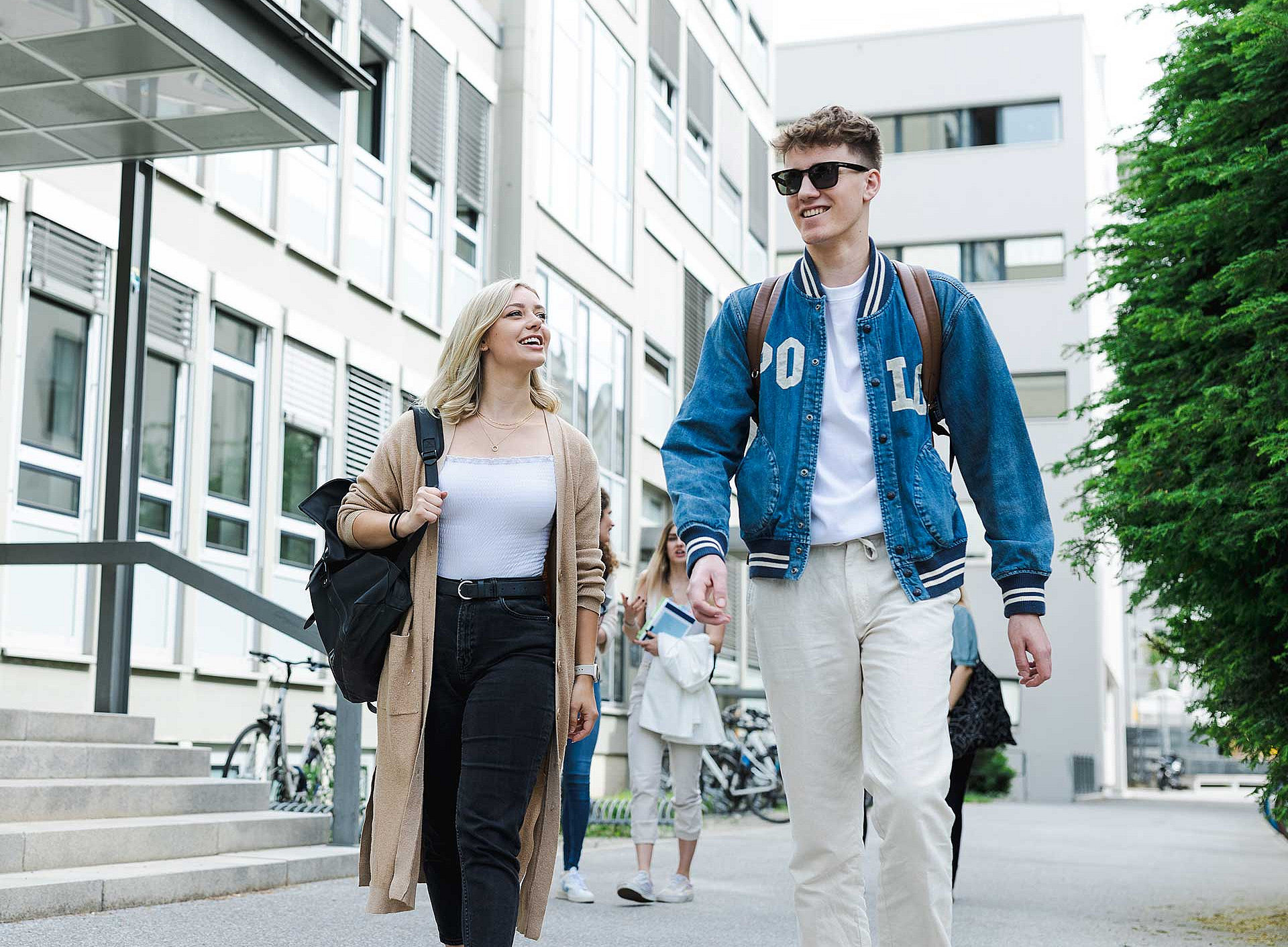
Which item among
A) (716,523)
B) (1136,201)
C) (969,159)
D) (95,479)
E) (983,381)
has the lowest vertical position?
(716,523)

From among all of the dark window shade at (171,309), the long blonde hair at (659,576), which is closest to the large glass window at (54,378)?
the dark window shade at (171,309)

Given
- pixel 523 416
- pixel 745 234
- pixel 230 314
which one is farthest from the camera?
pixel 745 234

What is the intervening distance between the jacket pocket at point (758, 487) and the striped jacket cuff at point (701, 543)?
6 centimetres

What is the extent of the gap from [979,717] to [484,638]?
4.85 m

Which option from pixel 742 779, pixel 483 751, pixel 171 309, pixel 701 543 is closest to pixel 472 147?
pixel 171 309

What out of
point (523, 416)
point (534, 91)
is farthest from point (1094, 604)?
point (523, 416)

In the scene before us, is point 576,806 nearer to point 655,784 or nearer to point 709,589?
point 655,784

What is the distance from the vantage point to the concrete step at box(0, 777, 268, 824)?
25.3ft

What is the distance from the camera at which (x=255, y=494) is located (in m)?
15.4

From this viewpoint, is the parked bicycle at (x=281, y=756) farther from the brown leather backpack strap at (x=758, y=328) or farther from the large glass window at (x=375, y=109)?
the brown leather backpack strap at (x=758, y=328)

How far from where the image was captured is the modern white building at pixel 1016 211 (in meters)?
40.4

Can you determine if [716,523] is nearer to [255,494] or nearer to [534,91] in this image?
[255,494]

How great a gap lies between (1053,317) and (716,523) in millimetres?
39216

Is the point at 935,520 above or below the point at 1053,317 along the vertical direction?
below
